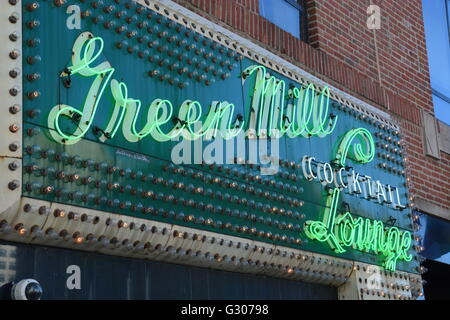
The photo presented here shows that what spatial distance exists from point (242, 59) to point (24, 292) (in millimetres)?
3780

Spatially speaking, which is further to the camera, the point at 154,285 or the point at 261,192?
the point at 261,192

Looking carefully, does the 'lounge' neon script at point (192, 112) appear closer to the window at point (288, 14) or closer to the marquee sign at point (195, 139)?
the marquee sign at point (195, 139)

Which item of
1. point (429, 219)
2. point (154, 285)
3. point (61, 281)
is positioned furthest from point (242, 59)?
point (429, 219)

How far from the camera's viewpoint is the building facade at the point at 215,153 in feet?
21.1

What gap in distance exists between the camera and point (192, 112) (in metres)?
7.88

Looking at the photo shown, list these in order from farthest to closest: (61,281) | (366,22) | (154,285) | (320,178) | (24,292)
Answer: (366,22), (320,178), (154,285), (61,281), (24,292)

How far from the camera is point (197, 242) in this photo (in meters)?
7.59

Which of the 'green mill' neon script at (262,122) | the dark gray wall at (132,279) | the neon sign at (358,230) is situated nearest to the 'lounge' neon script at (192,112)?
the 'green mill' neon script at (262,122)

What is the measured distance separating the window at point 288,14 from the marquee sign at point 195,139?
1.10 m

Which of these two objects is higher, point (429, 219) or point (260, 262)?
point (429, 219)

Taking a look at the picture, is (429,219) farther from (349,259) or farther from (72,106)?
(72,106)

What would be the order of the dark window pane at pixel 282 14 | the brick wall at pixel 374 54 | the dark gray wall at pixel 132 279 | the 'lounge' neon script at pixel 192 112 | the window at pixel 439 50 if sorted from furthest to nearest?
the window at pixel 439 50
the dark window pane at pixel 282 14
the brick wall at pixel 374 54
the 'lounge' neon script at pixel 192 112
the dark gray wall at pixel 132 279

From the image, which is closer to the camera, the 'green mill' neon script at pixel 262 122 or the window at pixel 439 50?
the 'green mill' neon script at pixel 262 122

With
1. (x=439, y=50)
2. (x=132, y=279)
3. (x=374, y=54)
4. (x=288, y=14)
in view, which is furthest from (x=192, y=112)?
(x=439, y=50)
